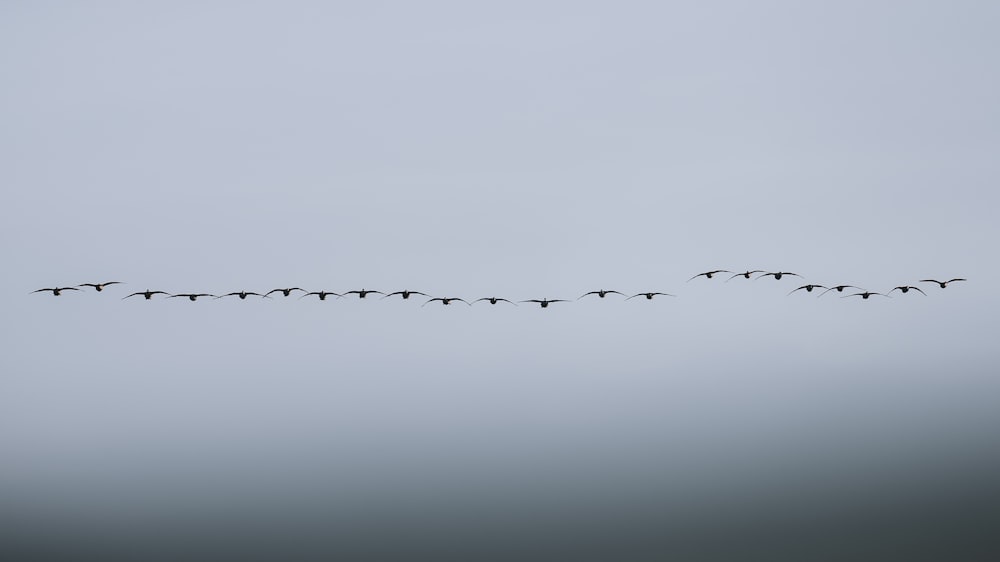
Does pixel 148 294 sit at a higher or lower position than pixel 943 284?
lower

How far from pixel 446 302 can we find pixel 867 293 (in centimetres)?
4876

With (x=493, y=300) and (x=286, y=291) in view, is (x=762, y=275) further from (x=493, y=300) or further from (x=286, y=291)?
(x=286, y=291)

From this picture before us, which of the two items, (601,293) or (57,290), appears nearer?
(57,290)

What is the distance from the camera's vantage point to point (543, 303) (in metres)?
116

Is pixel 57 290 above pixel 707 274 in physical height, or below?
below

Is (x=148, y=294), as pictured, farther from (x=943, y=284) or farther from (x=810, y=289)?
(x=943, y=284)

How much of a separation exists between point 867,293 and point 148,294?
8108cm

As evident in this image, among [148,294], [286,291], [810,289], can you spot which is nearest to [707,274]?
[810,289]

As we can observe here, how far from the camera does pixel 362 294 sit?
107m

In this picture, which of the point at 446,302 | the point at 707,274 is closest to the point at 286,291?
the point at 446,302

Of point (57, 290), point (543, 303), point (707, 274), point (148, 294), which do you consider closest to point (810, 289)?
point (707, 274)

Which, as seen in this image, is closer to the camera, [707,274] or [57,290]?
[57,290]

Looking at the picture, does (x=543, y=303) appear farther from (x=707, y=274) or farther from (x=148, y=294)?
(x=148, y=294)

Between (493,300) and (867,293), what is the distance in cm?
4335
